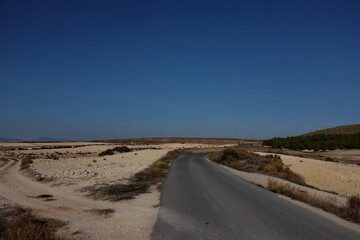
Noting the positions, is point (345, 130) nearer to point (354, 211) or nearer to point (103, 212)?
point (354, 211)

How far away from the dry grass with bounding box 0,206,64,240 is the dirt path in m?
0.53

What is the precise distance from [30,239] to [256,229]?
20.2 ft

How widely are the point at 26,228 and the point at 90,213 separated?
10.5 ft

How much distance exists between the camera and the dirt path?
26.5 ft

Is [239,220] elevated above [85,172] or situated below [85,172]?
above

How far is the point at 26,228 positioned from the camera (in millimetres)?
7383

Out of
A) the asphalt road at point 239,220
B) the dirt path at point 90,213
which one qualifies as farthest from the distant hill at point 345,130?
the dirt path at point 90,213

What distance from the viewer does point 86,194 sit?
14.7 metres

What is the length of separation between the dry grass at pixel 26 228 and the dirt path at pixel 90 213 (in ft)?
1.73

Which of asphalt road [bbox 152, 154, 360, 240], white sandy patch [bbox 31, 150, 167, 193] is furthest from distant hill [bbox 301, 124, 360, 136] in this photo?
asphalt road [bbox 152, 154, 360, 240]

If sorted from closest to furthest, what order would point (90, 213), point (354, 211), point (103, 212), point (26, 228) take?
point (26, 228)
point (354, 211)
point (90, 213)
point (103, 212)

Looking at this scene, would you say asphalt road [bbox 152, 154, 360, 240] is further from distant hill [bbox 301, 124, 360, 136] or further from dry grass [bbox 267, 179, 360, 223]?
distant hill [bbox 301, 124, 360, 136]

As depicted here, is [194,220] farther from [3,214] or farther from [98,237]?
[3,214]

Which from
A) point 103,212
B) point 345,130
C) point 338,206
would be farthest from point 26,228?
point 345,130
